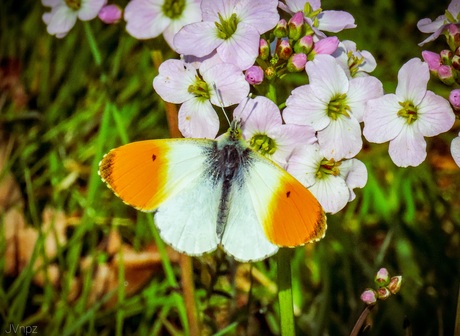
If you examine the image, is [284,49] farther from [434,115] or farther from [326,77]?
[434,115]

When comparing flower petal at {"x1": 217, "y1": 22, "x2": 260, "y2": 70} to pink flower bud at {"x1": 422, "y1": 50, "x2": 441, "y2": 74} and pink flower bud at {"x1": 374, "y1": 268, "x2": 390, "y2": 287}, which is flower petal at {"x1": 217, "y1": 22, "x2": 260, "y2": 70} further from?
pink flower bud at {"x1": 374, "y1": 268, "x2": 390, "y2": 287}

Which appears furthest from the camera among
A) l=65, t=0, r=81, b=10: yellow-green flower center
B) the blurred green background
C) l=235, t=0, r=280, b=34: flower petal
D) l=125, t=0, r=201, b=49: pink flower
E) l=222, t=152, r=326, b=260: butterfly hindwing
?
the blurred green background

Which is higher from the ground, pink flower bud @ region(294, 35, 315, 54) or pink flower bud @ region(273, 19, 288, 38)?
pink flower bud @ region(273, 19, 288, 38)

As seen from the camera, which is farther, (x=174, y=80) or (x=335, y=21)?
(x=335, y=21)

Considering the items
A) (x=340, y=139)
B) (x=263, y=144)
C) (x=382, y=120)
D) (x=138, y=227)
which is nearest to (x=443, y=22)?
(x=382, y=120)

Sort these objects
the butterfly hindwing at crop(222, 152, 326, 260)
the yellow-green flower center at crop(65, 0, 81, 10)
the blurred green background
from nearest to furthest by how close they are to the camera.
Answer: the butterfly hindwing at crop(222, 152, 326, 260) → the yellow-green flower center at crop(65, 0, 81, 10) → the blurred green background

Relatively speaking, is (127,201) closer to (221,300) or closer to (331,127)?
(331,127)

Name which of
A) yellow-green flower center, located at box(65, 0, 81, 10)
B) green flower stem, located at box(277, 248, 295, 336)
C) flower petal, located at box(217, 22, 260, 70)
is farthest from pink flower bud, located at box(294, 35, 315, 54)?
yellow-green flower center, located at box(65, 0, 81, 10)
